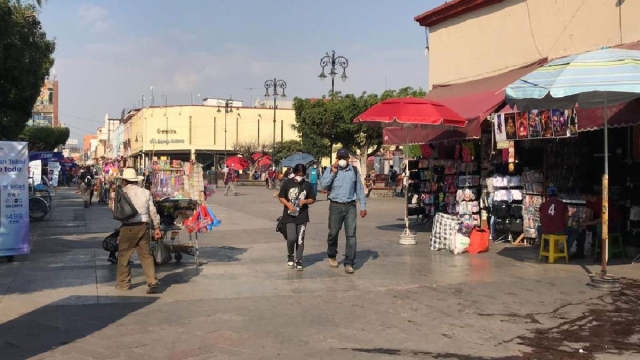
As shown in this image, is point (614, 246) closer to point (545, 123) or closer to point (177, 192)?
point (545, 123)

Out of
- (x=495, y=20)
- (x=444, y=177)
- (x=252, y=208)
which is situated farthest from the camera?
(x=252, y=208)

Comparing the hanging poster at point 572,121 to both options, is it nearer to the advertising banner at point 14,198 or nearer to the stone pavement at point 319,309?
the stone pavement at point 319,309

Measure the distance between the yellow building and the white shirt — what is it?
61.3m

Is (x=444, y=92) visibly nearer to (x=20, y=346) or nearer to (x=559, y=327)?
(x=559, y=327)

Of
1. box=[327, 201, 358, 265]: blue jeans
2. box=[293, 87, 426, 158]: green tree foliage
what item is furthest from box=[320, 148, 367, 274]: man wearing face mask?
box=[293, 87, 426, 158]: green tree foliage

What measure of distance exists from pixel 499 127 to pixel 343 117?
74.9 ft

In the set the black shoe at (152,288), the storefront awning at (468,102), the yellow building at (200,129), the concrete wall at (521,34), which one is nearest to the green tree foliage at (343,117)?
the concrete wall at (521,34)

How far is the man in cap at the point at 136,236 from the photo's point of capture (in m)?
8.51

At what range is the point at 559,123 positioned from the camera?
11.4m

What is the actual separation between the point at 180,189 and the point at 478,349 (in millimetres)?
6270

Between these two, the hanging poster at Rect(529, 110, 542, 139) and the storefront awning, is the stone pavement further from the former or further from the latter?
the storefront awning

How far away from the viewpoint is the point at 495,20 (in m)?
15.2

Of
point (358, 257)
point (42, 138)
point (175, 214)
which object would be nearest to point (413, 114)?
point (358, 257)

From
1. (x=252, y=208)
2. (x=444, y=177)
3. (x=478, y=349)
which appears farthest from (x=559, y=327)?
(x=252, y=208)
